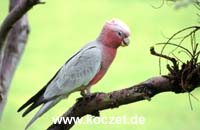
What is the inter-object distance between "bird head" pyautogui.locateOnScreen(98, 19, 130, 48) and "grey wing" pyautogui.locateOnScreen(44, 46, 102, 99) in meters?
0.02

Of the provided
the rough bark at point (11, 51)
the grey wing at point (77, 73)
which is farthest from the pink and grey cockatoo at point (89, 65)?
the rough bark at point (11, 51)

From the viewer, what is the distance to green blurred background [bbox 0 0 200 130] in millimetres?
777

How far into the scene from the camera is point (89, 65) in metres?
0.64

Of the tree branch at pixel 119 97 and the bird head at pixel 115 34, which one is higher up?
the bird head at pixel 115 34

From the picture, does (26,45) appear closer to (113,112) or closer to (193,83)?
(113,112)

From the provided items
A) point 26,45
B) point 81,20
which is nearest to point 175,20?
point 81,20

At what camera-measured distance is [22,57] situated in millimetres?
842

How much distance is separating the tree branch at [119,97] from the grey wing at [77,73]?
31 millimetres

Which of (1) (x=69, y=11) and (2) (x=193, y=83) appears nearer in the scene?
(2) (x=193, y=83)

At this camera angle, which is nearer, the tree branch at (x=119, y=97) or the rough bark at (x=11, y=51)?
the tree branch at (x=119, y=97)

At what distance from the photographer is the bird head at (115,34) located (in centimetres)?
63

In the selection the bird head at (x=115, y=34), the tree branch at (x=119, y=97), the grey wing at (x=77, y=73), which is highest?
the bird head at (x=115, y=34)

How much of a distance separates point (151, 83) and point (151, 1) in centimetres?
25

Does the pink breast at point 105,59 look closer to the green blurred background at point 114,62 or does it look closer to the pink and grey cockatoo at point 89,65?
the pink and grey cockatoo at point 89,65
